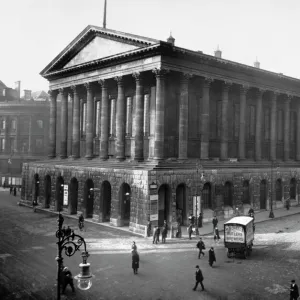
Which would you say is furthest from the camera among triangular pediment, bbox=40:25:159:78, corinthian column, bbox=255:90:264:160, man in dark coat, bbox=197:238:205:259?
corinthian column, bbox=255:90:264:160

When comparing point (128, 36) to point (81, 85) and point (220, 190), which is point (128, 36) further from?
point (220, 190)

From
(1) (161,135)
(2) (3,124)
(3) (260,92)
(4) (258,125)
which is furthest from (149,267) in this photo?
(2) (3,124)

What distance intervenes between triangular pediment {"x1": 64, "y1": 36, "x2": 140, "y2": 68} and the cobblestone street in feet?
61.2

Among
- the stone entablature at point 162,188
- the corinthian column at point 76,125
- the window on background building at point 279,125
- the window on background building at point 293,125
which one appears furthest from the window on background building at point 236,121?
the corinthian column at point 76,125

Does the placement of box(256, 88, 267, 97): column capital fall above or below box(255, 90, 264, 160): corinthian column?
above

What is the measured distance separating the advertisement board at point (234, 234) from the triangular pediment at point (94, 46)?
1803 cm

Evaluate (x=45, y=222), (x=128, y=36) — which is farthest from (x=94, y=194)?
(x=128, y=36)

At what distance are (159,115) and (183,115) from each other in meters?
3.13

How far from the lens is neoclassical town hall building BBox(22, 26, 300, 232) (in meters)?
35.1

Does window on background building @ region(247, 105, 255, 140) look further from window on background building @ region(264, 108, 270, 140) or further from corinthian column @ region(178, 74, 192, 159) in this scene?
corinthian column @ region(178, 74, 192, 159)

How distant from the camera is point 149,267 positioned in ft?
76.2

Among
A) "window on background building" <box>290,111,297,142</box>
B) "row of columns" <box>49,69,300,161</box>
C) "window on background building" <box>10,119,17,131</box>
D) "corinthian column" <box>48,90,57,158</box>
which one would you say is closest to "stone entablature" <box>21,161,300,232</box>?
"row of columns" <box>49,69,300,161</box>

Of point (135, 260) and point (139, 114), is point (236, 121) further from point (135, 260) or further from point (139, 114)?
point (135, 260)

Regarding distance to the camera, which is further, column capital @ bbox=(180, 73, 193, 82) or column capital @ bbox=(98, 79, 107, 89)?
column capital @ bbox=(98, 79, 107, 89)
